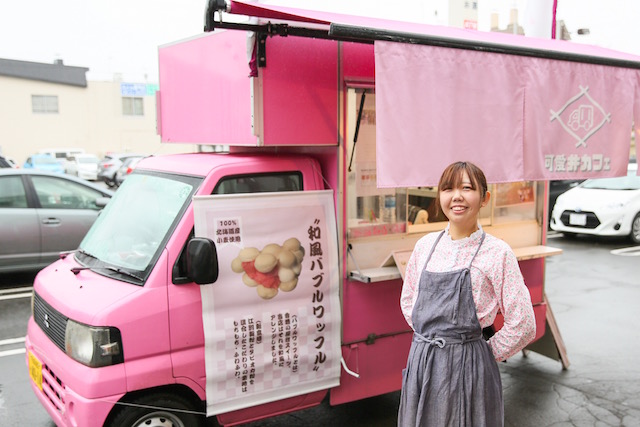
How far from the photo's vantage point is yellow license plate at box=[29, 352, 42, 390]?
11.6ft

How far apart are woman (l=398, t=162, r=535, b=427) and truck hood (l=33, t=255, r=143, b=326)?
62.3 inches

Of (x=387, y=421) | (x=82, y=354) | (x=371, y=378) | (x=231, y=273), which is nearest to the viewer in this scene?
(x=82, y=354)

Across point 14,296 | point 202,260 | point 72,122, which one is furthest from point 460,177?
point 72,122

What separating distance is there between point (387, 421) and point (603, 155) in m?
2.65

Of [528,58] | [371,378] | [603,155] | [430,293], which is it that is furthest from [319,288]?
[603,155]

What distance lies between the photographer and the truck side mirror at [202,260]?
9.93 feet

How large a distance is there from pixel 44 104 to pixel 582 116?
39.3 metres

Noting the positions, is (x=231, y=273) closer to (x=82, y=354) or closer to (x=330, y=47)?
(x=82, y=354)

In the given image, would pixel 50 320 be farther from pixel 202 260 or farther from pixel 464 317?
pixel 464 317

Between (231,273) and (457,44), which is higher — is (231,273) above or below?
below

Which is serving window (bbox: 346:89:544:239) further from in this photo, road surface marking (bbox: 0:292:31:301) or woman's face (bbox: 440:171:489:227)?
road surface marking (bbox: 0:292:31:301)

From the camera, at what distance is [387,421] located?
14.0 feet

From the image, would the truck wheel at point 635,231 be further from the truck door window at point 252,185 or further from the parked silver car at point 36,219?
the truck door window at point 252,185

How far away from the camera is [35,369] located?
363 centimetres
